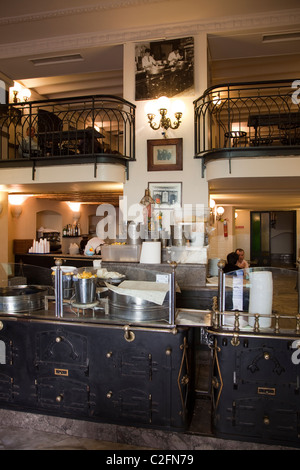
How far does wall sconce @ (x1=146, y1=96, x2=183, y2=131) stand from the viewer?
19.0 ft

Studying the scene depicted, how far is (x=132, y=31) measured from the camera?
6465mm

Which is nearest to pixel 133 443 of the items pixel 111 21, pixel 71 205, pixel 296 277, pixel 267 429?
pixel 267 429

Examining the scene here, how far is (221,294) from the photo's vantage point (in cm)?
271

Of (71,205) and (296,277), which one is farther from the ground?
(71,205)

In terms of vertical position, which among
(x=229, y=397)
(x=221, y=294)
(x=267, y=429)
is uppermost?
(x=221, y=294)

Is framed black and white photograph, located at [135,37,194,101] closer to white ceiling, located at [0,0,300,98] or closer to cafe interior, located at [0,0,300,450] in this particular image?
cafe interior, located at [0,0,300,450]

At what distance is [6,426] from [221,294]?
236 cm

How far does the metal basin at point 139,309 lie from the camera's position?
9.13 ft

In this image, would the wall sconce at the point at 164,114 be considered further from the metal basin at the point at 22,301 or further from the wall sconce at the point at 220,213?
the wall sconce at the point at 220,213

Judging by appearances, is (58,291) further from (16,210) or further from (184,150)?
(16,210)

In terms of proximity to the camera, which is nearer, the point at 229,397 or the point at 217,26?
the point at 229,397

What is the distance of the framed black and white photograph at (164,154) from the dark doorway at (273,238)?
1034 cm

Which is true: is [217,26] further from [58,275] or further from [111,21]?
[58,275]

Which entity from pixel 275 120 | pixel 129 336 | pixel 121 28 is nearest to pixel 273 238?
pixel 275 120
